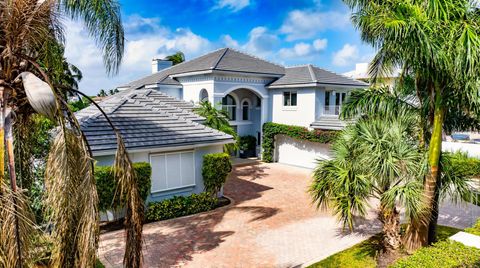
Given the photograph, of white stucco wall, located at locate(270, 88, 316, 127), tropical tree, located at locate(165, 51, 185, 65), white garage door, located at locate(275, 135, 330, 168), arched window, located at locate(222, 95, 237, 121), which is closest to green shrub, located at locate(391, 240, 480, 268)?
white garage door, located at locate(275, 135, 330, 168)

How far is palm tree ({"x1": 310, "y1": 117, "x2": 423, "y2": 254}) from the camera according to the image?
1018 cm

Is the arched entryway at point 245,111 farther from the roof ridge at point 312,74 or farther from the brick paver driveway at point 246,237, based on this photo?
the brick paver driveway at point 246,237

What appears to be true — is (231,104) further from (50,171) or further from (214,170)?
(50,171)

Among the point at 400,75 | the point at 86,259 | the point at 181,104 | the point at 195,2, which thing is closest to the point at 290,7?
the point at 195,2

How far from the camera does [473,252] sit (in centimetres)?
918

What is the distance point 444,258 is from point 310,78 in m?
20.5

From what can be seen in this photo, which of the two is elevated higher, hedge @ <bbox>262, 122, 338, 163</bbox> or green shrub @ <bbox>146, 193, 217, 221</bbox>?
hedge @ <bbox>262, 122, 338, 163</bbox>

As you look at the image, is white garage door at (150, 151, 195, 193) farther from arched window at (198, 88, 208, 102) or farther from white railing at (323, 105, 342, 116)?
white railing at (323, 105, 342, 116)

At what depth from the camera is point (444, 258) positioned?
353 inches

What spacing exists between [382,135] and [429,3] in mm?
4249

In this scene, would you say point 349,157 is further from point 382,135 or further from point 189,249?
point 189,249

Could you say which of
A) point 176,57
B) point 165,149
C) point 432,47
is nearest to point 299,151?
point 165,149

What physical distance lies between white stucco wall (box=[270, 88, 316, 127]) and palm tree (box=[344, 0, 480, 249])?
53.9 ft

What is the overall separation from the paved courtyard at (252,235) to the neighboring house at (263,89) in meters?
9.99
